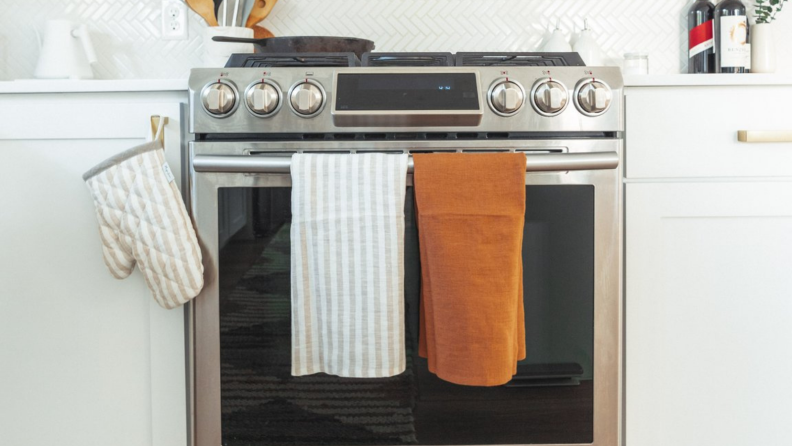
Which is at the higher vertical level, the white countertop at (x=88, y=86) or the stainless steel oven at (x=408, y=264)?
the white countertop at (x=88, y=86)

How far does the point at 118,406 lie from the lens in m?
1.14

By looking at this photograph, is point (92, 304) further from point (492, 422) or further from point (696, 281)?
point (696, 281)

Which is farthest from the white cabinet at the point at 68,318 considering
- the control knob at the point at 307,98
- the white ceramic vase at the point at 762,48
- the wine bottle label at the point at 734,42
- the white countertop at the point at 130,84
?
the white ceramic vase at the point at 762,48

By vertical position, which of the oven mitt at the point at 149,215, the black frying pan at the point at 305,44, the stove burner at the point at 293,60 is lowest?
the oven mitt at the point at 149,215

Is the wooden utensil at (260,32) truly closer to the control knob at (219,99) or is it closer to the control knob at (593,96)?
the control knob at (219,99)

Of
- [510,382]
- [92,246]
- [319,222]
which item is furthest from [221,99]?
[510,382]

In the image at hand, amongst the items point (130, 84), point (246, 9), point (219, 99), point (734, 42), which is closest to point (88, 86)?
point (130, 84)

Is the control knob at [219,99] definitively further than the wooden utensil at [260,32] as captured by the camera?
No

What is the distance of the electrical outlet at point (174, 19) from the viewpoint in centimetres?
161

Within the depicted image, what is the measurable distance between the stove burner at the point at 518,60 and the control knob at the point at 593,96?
11 cm

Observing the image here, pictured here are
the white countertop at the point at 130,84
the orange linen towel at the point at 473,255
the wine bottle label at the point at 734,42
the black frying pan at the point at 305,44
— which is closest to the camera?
the orange linen towel at the point at 473,255

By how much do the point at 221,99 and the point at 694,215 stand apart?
2.90 feet

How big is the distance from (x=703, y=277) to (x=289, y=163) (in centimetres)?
80

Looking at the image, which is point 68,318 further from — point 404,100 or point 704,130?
point 704,130
